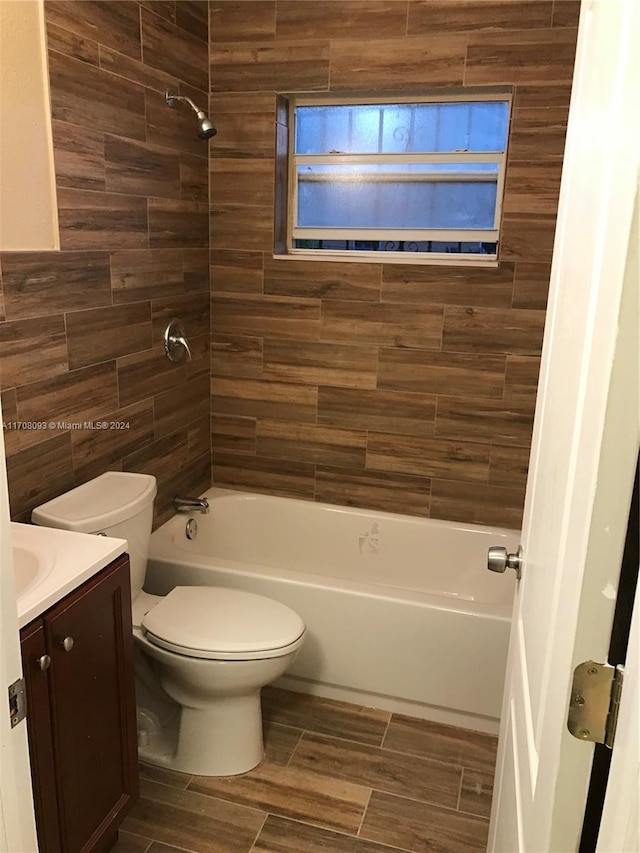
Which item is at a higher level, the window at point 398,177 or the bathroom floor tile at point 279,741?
the window at point 398,177

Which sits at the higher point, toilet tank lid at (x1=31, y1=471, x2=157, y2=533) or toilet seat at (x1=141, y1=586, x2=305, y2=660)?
toilet tank lid at (x1=31, y1=471, x2=157, y2=533)

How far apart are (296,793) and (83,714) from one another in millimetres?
801

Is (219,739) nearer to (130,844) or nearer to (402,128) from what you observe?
(130,844)

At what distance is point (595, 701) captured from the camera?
2.45 feet

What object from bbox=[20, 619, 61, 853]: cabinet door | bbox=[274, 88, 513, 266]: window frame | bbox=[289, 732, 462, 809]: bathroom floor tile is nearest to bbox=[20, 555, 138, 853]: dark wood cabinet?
bbox=[20, 619, 61, 853]: cabinet door

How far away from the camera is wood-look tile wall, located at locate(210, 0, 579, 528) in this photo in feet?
8.50

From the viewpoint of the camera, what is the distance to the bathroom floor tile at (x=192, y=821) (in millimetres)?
1957

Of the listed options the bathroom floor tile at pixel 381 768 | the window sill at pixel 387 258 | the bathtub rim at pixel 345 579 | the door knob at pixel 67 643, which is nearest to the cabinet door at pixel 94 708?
the door knob at pixel 67 643

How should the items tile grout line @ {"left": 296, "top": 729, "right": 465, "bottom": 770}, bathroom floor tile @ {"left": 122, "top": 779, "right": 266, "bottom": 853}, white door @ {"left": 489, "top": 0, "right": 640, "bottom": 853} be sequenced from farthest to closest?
tile grout line @ {"left": 296, "top": 729, "right": 465, "bottom": 770} → bathroom floor tile @ {"left": 122, "top": 779, "right": 266, "bottom": 853} → white door @ {"left": 489, "top": 0, "right": 640, "bottom": 853}

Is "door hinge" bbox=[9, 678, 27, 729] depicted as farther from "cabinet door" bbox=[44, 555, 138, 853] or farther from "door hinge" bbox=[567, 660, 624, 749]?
"door hinge" bbox=[567, 660, 624, 749]

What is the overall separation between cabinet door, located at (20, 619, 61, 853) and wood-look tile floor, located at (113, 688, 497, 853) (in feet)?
1.57

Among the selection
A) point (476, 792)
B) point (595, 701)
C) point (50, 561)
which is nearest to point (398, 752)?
point (476, 792)

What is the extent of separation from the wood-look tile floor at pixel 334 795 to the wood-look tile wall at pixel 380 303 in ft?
3.16

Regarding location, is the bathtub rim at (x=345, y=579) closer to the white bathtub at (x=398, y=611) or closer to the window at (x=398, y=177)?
the white bathtub at (x=398, y=611)
